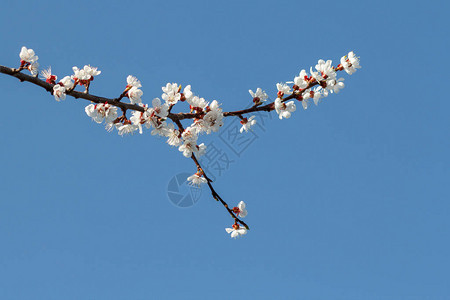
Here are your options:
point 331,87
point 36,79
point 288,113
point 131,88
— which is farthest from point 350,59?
point 36,79

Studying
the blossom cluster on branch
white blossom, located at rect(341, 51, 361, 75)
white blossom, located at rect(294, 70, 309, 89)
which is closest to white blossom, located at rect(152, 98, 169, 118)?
the blossom cluster on branch

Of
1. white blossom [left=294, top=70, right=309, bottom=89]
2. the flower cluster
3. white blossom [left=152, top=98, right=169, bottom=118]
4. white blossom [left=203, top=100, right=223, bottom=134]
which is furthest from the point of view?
the flower cluster

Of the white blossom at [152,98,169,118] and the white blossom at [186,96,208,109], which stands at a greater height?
the white blossom at [186,96,208,109]

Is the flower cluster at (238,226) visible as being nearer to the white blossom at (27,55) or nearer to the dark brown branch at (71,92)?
the dark brown branch at (71,92)

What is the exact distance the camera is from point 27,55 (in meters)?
3.80

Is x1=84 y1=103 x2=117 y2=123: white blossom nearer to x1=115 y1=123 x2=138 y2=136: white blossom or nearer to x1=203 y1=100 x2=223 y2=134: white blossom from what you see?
x1=115 y1=123 x2=138 y2=136: white blossom

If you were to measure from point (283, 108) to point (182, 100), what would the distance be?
102 centimetres

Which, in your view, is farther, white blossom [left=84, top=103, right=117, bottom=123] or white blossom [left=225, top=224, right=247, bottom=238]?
white blossom [left=225, top=224, right=247, bottom=238]

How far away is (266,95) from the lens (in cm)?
470

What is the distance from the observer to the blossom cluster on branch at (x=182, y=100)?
386 cm

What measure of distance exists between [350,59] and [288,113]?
38.3 inches

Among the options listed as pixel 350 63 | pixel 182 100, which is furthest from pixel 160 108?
pixel 350 63

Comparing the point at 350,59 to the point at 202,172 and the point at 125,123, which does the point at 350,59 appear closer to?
the point at 202,172

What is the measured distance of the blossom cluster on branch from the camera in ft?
12.7
